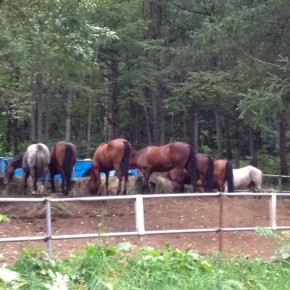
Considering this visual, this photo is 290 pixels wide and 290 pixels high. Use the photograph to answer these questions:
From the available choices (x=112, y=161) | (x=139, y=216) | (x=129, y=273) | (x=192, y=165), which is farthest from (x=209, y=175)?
(x=129, y=273)

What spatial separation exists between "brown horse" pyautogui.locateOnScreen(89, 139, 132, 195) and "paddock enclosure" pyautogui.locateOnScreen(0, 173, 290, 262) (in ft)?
6.87

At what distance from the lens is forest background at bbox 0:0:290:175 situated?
50.3 ft

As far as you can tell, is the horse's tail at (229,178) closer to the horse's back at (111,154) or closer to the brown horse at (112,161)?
the brown horse at (112,161)

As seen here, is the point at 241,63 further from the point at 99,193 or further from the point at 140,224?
the point at 140,224

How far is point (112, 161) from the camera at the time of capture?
58.4 feet

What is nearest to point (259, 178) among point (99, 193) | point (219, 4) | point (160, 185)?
point (160, 185)

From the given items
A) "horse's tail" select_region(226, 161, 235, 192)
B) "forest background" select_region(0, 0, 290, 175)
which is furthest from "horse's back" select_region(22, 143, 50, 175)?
"horse's tail" select_region(226, 161, 235, 192)

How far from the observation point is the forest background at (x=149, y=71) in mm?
15344

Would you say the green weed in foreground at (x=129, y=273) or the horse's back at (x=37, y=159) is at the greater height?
the horse's back at (x=37, y=159)

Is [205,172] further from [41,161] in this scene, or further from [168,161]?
[41,161]

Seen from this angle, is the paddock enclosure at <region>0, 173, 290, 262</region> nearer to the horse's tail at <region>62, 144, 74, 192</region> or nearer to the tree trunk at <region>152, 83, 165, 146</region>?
the horse's tail at <region>62, 144, 74, 192</region>

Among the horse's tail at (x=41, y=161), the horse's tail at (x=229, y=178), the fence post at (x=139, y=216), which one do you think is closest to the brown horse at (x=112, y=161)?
the horse's tail at (x=41, y=161)

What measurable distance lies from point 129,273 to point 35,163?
1099cm

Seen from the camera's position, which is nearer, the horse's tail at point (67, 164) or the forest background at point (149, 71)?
the forest background at point (149, 71)
